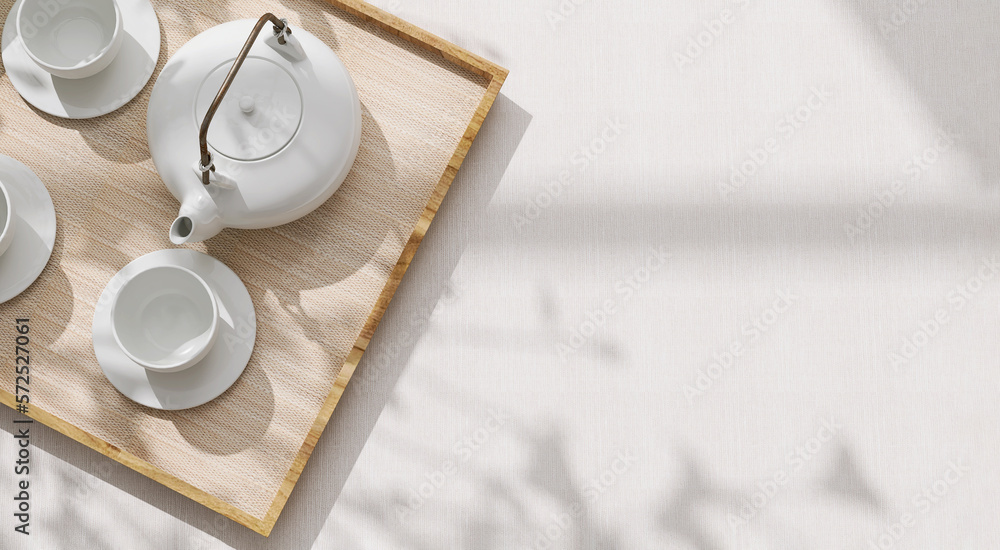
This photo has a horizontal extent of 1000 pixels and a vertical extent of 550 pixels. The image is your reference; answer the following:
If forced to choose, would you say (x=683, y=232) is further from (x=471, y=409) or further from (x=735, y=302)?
(x=471, y=409)

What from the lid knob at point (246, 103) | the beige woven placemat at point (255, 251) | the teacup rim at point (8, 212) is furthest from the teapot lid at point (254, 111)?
the teacup rim at point (8, 212)

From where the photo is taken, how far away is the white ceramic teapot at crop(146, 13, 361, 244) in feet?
3.43

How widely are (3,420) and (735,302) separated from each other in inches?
49.3

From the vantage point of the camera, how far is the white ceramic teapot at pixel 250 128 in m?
1.04

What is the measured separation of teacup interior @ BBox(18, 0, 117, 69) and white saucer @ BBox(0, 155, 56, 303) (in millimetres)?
189

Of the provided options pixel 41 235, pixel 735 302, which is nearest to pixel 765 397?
pixel 735 302

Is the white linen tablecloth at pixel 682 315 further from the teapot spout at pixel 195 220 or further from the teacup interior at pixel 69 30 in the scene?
the teacup interior at pixel 69 30

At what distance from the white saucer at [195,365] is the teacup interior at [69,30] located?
1.14 ft

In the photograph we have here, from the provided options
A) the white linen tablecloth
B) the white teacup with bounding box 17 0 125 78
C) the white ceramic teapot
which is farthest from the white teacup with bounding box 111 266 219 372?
the white teacup with bounding box 17 0 125 78

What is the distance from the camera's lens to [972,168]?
133 centimetres

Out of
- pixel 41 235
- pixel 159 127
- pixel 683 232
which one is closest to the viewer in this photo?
pixel 159 127

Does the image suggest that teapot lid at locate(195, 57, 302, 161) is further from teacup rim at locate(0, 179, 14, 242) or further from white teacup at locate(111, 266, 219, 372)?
teacup rim at locate(0, 179, 14, 242)

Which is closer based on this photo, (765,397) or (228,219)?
(228,219)

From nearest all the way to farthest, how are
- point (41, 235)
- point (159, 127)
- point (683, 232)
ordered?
point (159, 127), point (41, 235), point (683, 232)
